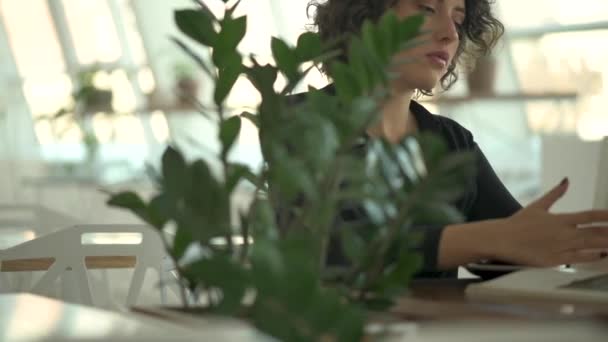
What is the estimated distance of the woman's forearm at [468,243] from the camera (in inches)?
54.8

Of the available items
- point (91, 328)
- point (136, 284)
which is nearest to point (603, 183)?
point (136, 284)

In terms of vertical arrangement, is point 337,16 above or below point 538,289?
above

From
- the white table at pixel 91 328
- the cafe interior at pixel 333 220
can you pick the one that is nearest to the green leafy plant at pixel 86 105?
the cafe interior at pixel 333 220

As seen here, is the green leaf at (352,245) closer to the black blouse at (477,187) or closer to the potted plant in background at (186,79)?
the black blouse at (477,187)

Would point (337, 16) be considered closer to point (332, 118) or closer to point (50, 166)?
point (332, 118)

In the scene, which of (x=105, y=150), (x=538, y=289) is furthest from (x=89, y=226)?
(x=105, y=150)

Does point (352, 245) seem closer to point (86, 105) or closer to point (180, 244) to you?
point (180, 244)

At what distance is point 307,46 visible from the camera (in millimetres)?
1028

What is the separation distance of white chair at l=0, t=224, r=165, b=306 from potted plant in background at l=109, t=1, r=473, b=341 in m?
1.06

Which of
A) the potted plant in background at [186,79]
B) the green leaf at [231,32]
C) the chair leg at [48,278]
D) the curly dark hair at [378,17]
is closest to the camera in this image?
the green leaf at [231,32]

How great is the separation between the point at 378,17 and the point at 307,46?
3.21 feet

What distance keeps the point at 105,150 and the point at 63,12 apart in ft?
3.46

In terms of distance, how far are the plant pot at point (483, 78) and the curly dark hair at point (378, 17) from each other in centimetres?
264

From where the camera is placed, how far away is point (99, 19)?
294 inches
